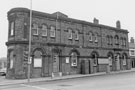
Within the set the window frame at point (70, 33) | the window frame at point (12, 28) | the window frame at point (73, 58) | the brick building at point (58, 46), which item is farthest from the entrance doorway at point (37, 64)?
the window frame at point (70, 33)

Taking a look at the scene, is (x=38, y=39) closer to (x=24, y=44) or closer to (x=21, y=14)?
(x=24, y=44)

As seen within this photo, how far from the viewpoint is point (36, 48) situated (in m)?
24.5

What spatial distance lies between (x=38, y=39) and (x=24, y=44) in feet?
7.73

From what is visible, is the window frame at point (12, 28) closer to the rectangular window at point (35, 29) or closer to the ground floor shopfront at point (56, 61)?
the ground floor shopfront at point (56, 61)

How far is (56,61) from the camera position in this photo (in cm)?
2656

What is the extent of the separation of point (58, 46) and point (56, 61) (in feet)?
7.80

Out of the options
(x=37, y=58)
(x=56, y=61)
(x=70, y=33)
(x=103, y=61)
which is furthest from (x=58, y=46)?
(x=103, y=61)

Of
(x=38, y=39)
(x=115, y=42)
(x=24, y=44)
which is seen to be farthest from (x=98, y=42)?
(x=24, y=44)

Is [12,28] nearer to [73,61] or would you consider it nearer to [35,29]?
[35,29]

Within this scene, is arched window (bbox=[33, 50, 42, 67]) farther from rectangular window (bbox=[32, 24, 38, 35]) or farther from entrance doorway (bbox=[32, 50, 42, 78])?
rectangular window (bbox=[32, 24, 38, 35])

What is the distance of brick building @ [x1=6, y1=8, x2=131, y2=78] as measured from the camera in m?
23.5

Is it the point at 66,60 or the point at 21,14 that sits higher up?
the point at 21,14

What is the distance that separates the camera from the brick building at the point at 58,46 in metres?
23.5

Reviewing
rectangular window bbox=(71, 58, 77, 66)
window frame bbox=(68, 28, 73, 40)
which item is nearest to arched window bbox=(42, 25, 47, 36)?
window frame bbox=(68, 28, 73, 40)
